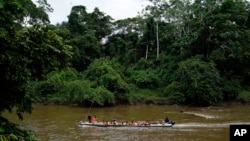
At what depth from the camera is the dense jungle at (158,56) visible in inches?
1531

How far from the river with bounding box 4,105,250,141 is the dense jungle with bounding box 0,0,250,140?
1994mm

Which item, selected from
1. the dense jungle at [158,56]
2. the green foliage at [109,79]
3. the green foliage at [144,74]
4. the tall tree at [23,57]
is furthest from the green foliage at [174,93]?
the tall tree at [23,57]

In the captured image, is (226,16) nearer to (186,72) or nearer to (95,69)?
(186,72)

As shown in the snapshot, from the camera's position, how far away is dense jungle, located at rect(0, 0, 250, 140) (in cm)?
3888

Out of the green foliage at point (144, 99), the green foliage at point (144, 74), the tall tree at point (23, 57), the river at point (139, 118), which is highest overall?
the green foliage at point (144, 74)

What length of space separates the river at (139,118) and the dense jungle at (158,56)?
6.54 feet

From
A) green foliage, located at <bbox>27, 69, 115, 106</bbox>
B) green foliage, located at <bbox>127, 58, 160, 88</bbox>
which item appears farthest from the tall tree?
green foliage, located at <bbox>127, 58, 160, 88</bbox>

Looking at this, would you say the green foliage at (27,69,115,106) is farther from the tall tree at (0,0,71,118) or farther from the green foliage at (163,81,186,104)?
the tall tree at (0,0,71,118)

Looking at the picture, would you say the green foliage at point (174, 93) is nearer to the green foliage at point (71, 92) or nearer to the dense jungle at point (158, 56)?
the dense jungle at point (158, 56)

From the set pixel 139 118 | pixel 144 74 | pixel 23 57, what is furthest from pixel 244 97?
pixel 23 57

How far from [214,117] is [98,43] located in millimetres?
23968

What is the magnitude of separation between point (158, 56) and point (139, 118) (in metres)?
18.3

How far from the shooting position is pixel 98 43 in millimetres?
50688

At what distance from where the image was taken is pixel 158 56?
1885 inches
